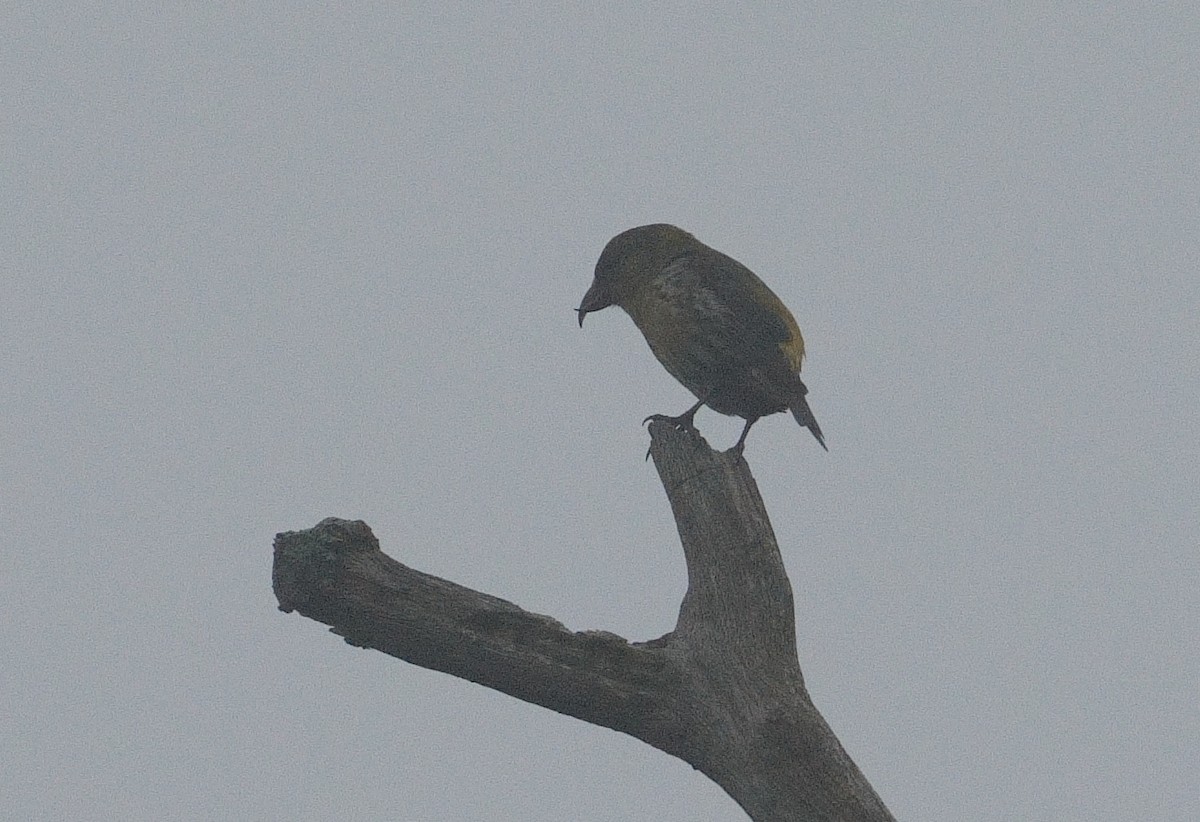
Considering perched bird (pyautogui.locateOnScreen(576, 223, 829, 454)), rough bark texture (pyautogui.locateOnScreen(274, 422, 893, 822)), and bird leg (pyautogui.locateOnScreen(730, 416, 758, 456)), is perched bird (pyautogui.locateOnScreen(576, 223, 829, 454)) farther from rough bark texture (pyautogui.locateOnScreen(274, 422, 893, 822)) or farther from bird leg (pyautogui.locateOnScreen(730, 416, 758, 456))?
rough bark texture (pyautogui.locateOnScreen(274, 422, 893, 822))

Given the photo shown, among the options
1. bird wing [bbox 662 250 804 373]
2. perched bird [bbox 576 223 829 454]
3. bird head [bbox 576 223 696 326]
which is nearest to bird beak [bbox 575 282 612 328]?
bird head [bbox 576 223 696 326]

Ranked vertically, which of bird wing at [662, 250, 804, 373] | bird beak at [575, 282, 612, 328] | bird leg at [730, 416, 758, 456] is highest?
bird beak at [575, 282, 612, 328]

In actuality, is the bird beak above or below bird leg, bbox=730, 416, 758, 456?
above

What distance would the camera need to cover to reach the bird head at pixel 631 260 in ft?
26.5

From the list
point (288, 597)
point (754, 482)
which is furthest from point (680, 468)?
point (288, 597)

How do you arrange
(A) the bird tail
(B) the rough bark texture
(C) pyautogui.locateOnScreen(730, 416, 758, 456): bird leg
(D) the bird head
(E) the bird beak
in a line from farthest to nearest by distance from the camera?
(E) the bird beak < (D) the bird head < (A) the bird tail < (C) pyautogui.locateOnScreen(730, 416, 758, 456): bird leg < (B) the rough bark texture

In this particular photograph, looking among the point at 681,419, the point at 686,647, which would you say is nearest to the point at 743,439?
the point at 681,419

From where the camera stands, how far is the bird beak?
821 cm

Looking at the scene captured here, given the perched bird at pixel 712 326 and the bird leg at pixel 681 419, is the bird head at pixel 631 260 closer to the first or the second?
the perched bird at pixel 712 326

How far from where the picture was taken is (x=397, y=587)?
5859 millimetres

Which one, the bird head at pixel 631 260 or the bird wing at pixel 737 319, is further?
the bird head at pixel 631 260

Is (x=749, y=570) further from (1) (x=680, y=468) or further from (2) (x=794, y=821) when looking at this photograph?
(2) (x=794, y=821)

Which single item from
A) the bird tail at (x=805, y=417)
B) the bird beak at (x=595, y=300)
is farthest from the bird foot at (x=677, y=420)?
the bird beak at (x=595, y=300)

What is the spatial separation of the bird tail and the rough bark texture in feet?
2.87
